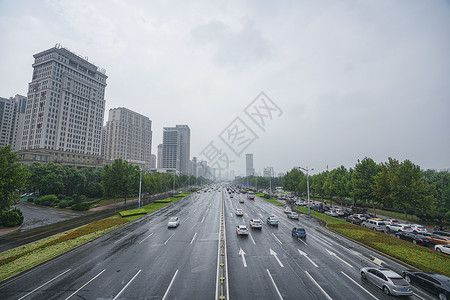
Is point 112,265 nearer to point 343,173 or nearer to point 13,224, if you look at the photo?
point 13,224

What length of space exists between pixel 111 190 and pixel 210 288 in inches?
1846

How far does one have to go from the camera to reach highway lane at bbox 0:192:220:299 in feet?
42.2

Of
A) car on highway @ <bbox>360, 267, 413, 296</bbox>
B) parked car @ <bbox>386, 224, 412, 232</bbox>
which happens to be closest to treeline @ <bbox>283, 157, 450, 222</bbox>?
parked car @ <bbox>386, 224, 412, 232</bbox>

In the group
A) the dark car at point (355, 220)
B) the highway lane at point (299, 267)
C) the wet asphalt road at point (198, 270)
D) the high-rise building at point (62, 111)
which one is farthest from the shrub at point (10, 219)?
the high-rise building at point (62, 111)

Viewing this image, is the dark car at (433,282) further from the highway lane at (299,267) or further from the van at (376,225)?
the van at (376,225)

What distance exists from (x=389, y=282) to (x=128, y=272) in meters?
18.5

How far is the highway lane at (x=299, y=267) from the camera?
13.0 m

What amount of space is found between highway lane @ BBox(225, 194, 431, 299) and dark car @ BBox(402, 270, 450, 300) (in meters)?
0.56

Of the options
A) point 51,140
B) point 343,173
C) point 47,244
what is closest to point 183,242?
point 47,244

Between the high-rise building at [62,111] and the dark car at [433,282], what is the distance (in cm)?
12393

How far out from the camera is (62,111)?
112 meters

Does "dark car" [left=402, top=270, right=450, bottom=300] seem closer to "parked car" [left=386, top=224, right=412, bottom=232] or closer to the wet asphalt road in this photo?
the wet asphalt road

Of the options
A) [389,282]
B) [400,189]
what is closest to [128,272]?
[389,282]

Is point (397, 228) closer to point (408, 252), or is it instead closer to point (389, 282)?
point (408, 252)
